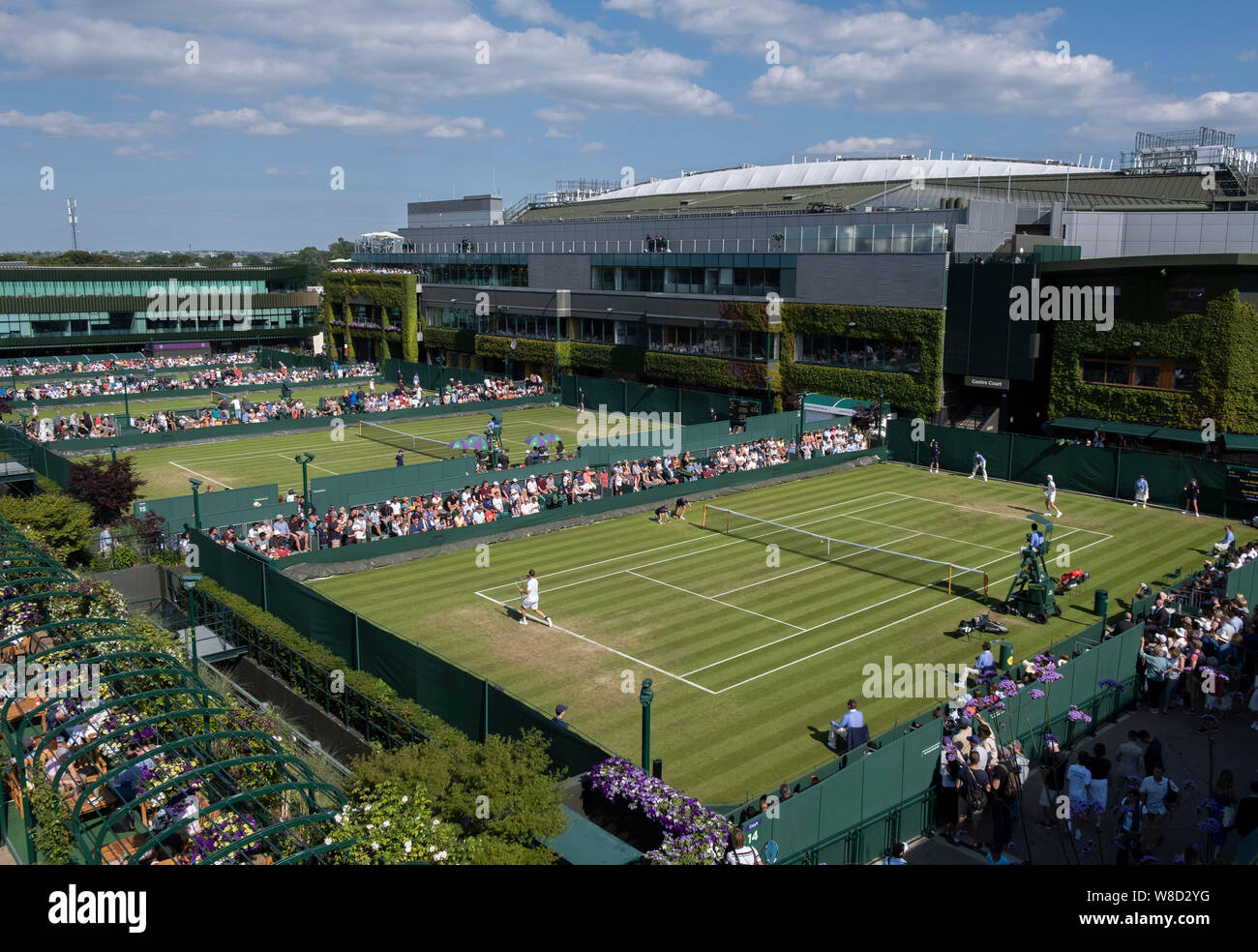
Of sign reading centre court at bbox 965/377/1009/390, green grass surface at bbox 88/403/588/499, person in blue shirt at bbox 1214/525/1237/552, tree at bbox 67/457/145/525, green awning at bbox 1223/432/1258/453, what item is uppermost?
sign reading centre court at bbox 965/377/1009/390

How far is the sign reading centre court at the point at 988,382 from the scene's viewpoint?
45656mm

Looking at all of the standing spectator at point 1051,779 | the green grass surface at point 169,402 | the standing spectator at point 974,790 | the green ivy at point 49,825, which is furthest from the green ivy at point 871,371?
the green ivy at point 49,825

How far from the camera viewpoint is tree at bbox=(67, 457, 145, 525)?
30000 millimetres

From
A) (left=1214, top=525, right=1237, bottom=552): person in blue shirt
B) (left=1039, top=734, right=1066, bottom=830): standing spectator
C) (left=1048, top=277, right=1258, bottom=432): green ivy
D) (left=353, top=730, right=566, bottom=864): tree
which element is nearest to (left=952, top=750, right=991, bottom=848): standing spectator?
(left=1039, top=734, right=1066, bottom=830): standing spectator

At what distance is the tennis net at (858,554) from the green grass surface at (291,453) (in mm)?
11149

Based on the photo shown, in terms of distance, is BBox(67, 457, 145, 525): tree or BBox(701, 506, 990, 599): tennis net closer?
BBox(701, 506, 990, 599): tennis net

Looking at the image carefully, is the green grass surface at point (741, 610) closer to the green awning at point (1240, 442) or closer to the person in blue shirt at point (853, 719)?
the person in blue shirt at point (853, 719)

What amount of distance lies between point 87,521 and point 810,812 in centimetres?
2275

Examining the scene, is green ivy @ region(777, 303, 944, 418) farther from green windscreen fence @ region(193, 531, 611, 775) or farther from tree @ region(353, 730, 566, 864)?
tree @ region(353, 730, 566, 864)

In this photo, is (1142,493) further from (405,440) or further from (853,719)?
(405,440)

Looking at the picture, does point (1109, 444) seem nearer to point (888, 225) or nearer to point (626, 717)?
point (888, 225)

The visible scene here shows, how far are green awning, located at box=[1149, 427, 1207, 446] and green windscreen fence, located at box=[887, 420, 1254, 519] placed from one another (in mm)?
1973

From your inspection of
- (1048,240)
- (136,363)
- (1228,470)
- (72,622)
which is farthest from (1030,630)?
(136,363)

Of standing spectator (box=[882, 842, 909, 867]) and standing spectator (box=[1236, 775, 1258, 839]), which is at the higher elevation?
standing spectator (box=[1236, 775, 1258, 839])
